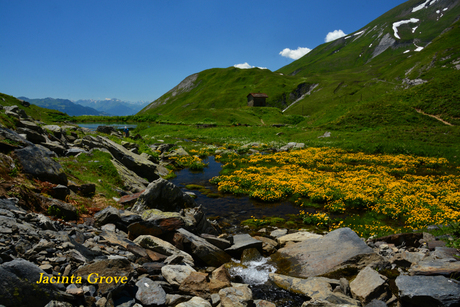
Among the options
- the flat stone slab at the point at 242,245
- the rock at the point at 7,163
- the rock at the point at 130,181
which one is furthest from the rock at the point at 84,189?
the flat stone slab at the point at 242,245

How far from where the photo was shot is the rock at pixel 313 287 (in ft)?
26.0

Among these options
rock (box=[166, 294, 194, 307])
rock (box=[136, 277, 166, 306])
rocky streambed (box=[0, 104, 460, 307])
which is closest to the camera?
rocky streambed (box=[0, 104, 460, 307])

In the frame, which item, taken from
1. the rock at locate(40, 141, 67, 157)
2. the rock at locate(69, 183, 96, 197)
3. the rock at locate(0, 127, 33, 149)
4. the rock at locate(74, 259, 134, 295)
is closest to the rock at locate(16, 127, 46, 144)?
the rock at locate(40, 141, 67, 157)

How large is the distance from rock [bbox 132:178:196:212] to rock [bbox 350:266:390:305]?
33.0 feet

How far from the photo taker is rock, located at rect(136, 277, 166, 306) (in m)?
6.47

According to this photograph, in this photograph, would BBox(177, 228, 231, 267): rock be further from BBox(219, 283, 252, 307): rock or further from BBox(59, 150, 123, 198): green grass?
BBox(59, 150, 123, 198): green grass

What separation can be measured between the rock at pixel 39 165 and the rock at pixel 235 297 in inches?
420

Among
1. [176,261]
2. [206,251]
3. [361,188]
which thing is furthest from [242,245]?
[361,188]

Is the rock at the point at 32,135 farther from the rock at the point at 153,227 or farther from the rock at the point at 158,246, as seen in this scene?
the rock at the point at 158,246

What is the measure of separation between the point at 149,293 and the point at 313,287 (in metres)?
5.99

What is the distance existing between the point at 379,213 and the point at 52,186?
68.3ft

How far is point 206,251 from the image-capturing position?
10898mm

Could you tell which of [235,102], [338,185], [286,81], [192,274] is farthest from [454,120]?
[286,81]

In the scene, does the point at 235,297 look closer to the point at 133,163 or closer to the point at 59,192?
the point at 59,192
